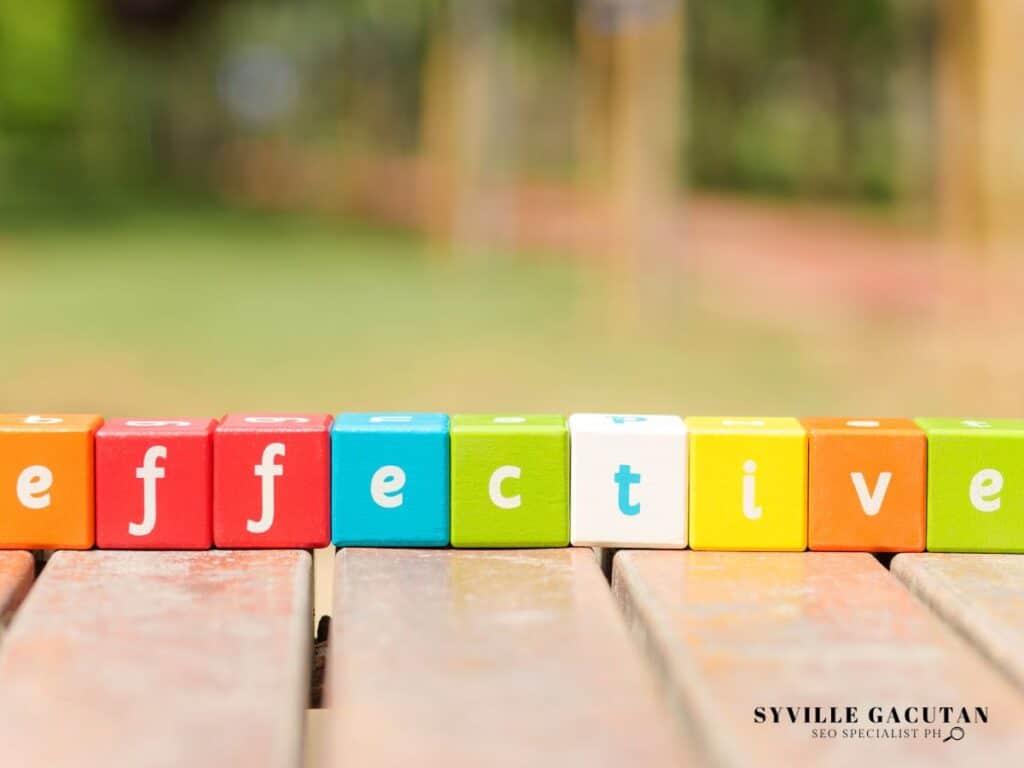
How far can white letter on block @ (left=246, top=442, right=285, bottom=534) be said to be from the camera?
1.54 m

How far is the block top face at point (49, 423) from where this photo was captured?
1.55 m

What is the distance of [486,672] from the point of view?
3.89ft

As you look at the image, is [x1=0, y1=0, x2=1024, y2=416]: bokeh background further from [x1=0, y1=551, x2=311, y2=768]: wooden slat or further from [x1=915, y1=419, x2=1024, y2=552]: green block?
[x1=0, y1=551, x2=311, y2=768]: wooden slat

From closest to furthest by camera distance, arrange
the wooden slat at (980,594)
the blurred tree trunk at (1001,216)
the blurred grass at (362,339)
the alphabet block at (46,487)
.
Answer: the wooden slat at (980,594) → the alphabet block at (46,487) → the blurred grass at (362,339) → the blurred tree trunk at (1001,216)

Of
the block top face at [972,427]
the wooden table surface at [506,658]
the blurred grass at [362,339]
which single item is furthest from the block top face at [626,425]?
the blurred grass at [362,339]

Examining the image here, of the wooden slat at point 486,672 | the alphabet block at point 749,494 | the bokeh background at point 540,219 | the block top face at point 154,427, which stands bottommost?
the wooden slat at point 486,672

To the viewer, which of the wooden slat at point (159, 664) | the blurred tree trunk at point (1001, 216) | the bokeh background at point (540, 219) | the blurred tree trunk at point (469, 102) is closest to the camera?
the wooden slat at point (159, 664)

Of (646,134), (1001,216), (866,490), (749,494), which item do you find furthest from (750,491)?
(646,134)

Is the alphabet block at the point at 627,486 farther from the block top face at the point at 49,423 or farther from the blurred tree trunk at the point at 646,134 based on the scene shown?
the blurred tree trunk at the point at 646,134

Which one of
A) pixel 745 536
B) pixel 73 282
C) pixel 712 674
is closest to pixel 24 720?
pixel 712 674

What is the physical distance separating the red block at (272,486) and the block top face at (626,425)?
0.84 ft

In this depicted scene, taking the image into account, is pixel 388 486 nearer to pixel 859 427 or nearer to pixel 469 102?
pixel 859 427

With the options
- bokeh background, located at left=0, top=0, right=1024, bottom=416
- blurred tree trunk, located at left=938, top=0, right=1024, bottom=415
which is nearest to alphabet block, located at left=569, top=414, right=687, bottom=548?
bokeh background, located at left=0, top=0, right=1024, bottom=416

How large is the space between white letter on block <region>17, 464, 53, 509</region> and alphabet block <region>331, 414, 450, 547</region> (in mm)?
280
